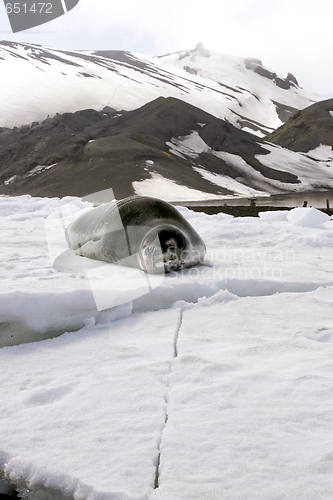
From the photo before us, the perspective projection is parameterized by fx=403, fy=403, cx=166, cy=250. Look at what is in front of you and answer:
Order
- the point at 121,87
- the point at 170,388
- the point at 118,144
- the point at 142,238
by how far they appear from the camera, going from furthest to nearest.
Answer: the point at 121,87 < the point at 118,144 < the point at 142,238 < the point at 170,388

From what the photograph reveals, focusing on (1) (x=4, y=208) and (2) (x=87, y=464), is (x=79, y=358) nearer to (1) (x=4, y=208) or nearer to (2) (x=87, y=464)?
(2) (x=87, y=464)

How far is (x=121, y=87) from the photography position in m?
50.3

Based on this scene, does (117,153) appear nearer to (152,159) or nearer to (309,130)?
(152,159)

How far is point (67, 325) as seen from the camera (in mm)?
2350

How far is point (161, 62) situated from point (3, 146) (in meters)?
74.6

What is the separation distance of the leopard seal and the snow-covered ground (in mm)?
490

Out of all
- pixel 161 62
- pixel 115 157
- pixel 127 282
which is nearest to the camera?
pixel 127 282

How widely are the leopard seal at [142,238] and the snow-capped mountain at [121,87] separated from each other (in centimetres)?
3695

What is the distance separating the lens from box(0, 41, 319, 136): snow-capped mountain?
41406mm

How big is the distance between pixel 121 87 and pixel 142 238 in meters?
51.0

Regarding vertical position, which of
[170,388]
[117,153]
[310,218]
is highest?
[117,153]

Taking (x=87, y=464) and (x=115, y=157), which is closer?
(x=87, y=464)

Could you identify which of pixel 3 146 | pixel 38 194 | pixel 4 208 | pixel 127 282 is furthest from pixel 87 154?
pixel 127 282

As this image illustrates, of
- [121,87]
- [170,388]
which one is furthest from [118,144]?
[170,388]
